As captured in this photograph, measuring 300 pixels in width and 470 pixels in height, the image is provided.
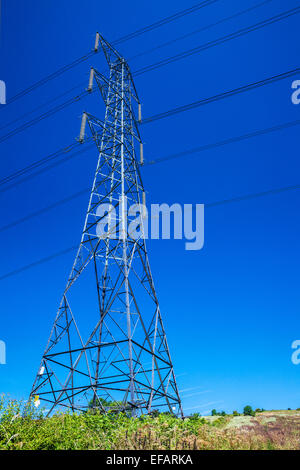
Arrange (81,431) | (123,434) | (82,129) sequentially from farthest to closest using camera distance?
(82,129), (81,431), (123,434)

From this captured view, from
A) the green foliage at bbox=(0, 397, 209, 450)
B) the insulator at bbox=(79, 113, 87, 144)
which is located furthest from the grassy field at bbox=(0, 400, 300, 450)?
the insulator at bbox=(79, 113, 87, 144)

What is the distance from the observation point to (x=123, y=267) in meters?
16.8

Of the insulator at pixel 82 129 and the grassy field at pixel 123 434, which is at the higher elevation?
the insulator at pixel 82 129

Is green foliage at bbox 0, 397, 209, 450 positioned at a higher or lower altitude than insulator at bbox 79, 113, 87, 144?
lower

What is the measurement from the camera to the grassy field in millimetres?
8102

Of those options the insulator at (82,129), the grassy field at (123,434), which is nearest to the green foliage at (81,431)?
the grassy field at (123,434)

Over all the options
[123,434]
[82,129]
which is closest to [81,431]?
[123,434]

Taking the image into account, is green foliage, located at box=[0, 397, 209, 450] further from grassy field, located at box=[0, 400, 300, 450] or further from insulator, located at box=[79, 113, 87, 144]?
insulator, located at box=[79, 113, 87, 144]

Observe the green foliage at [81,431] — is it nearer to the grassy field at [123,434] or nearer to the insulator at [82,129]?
the grassy field at [123,434]

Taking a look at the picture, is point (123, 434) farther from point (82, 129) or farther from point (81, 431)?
point (82, 129)

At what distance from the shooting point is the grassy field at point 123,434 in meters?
8.10

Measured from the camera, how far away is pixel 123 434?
8.88 meters
